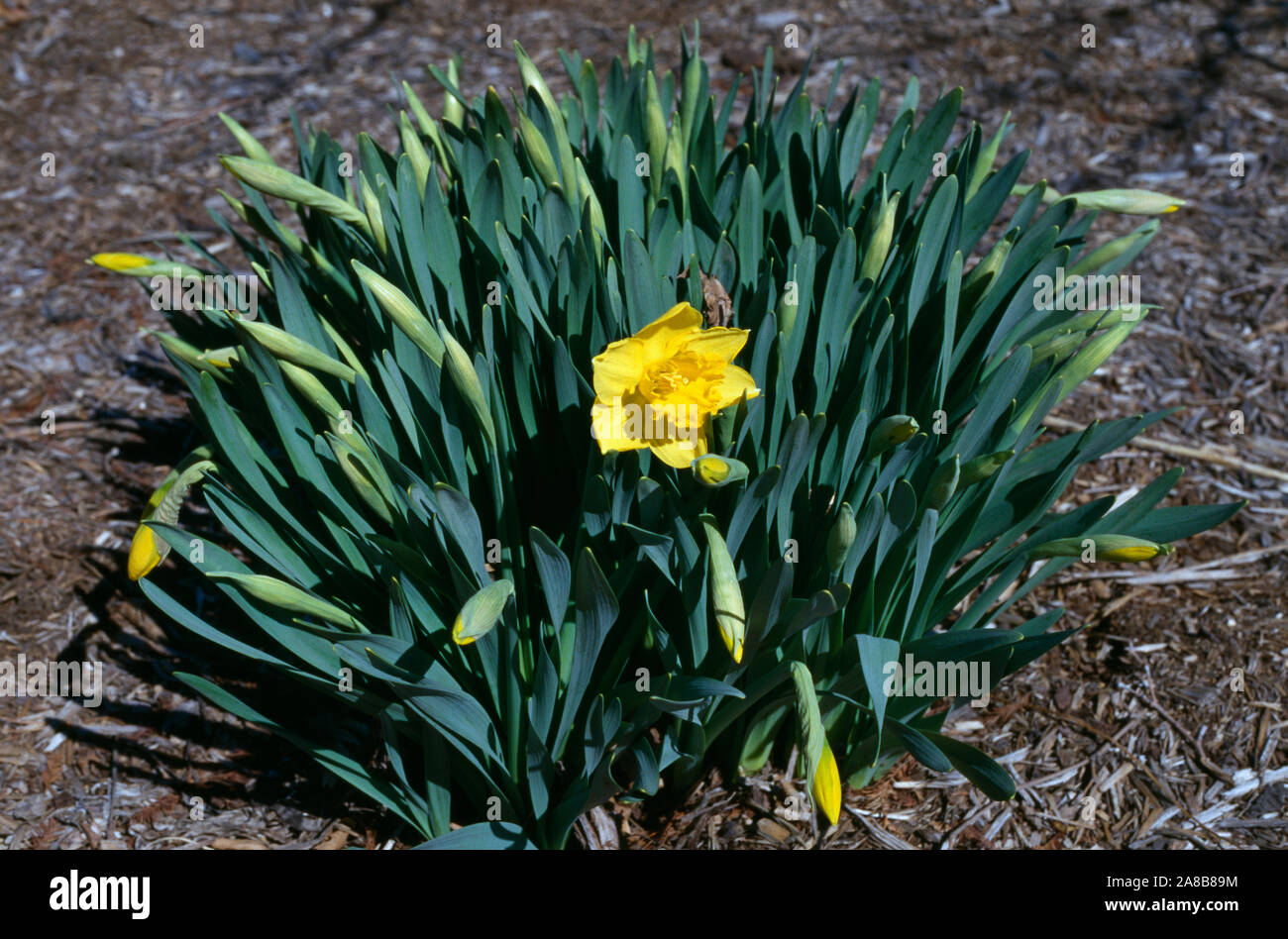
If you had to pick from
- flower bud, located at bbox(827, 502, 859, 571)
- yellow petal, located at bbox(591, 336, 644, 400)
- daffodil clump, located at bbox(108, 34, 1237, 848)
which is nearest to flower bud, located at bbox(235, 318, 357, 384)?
daffodil clump, located at bbox(108, 34, 1237, 848)

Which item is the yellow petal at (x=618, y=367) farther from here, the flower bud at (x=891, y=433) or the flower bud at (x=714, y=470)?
the flower bud at (x=891, y=433)

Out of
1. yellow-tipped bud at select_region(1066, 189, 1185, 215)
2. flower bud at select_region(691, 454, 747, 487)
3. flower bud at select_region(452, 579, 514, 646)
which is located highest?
yellow-tipped bud at select_region(1066, 189, 1185, 215)

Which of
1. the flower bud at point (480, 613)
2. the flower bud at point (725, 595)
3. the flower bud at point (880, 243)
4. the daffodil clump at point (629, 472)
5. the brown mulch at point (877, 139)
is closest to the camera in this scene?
the flower bud at point (480, 613)

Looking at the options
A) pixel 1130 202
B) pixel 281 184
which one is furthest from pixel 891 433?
pixel 281 184

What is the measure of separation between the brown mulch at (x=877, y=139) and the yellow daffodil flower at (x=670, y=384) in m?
0.89

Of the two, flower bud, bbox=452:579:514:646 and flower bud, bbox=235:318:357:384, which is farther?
flower bud, bbox=235:318:357:384

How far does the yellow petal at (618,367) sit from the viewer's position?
1630 mm

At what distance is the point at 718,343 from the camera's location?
1652mm

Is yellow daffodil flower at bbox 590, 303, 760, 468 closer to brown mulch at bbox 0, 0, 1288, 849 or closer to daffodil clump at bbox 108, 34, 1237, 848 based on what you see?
daffodil clump at bbox 108, 34, 1237, 848

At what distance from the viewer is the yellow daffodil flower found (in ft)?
5.30

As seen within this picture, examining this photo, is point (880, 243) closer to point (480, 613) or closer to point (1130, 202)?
point (1130, 202)

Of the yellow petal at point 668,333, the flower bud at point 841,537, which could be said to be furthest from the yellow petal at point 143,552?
the flower bud at point 841,537
